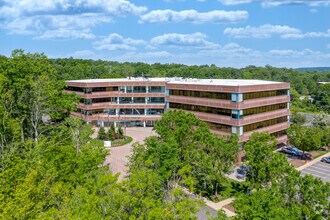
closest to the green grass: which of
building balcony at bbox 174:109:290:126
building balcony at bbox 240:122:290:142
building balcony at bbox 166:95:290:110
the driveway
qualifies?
the driveway

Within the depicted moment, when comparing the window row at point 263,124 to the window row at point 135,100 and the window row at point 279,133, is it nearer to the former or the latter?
the window row at point 279,133

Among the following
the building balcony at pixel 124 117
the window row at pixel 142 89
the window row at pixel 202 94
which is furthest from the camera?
the window row at pixel 142 89

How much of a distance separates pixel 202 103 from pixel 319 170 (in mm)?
25536

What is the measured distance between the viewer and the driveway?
184ft

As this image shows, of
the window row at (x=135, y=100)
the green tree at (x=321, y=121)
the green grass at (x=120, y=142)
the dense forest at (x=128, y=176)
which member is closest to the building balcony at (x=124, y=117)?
the window row at (x=135, y=100)

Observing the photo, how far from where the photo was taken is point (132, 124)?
305ft

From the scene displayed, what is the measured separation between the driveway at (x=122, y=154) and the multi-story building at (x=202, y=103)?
433 centimetres

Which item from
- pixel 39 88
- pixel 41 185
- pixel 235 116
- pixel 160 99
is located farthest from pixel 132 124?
pixel 41 185

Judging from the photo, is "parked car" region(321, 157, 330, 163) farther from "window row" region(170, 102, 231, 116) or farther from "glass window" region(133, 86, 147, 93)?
"glass window" region(133, 86, 147, 93)

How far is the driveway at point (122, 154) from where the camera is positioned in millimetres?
56081

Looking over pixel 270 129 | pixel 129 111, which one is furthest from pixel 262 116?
pixel 129 111

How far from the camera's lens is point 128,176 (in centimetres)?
3662

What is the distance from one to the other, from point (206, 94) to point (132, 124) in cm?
3348

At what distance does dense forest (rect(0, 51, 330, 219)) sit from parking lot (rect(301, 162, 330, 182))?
830cm
